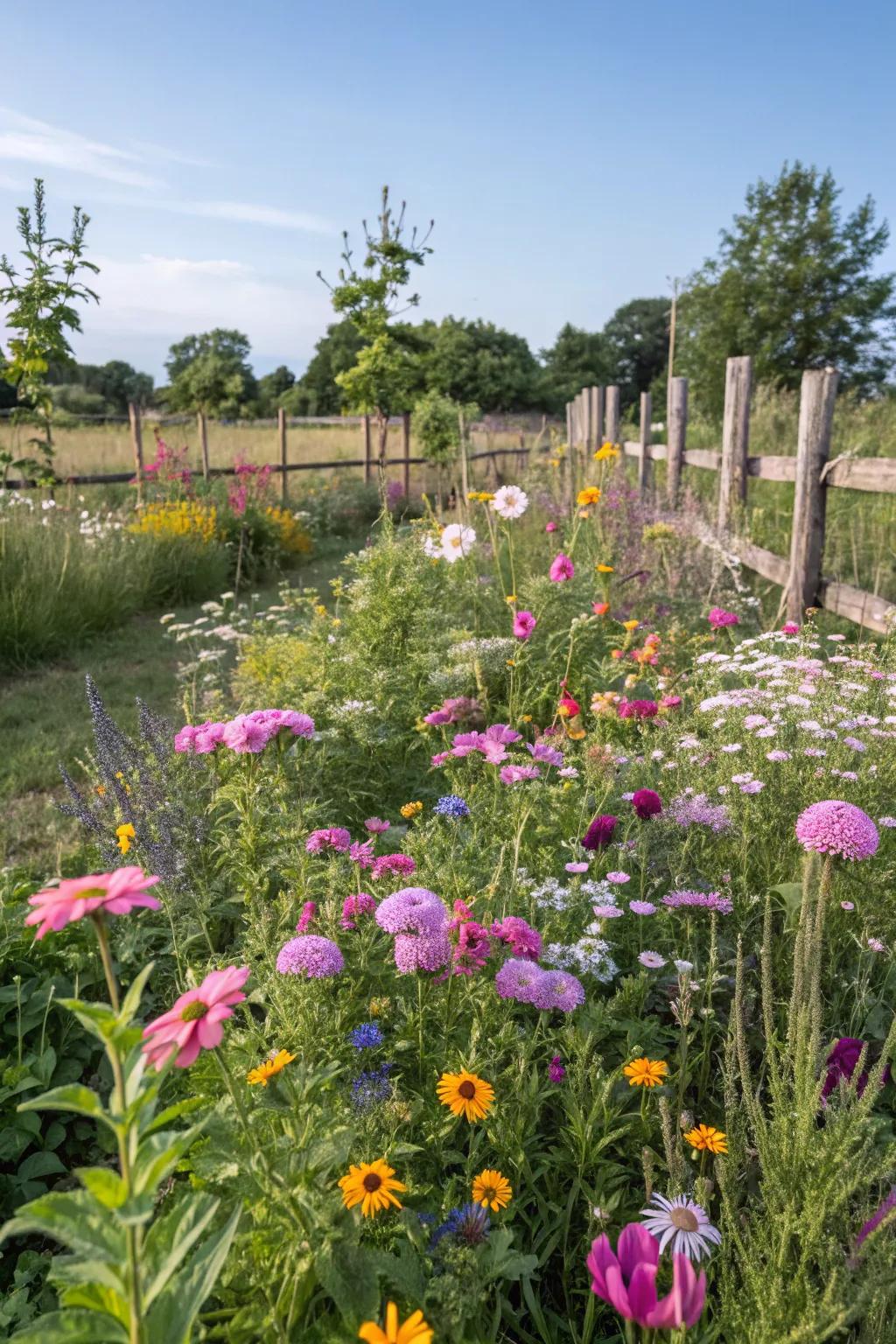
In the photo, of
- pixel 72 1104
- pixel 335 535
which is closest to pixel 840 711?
pixel 72 1104

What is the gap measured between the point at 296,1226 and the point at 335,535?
1106 centimetres

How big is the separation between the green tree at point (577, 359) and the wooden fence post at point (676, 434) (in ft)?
137

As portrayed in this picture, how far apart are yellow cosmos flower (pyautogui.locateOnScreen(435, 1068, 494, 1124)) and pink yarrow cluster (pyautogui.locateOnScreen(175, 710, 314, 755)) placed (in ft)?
3.26

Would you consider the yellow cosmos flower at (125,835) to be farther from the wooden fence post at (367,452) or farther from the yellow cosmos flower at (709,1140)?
the wooden fence post at (367,452)

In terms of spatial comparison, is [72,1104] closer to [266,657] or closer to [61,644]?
[266,657]

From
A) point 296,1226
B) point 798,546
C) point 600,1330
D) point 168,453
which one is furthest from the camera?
point 168,453

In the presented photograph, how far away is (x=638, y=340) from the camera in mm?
60250

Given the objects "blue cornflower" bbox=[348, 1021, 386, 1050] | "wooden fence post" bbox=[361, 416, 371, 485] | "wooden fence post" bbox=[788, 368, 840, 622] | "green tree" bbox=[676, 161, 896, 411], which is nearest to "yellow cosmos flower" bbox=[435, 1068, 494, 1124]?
"blue cornflower" bbox=[348, 1021, 386, 1050]

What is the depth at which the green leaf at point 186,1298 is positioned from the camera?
837 millimetres

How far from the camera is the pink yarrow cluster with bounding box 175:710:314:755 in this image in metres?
2.09

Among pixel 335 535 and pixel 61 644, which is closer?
pixel 61 644

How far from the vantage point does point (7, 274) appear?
18.4 ft

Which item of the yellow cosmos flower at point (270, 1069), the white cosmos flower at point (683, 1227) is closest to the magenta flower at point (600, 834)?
the white cosmos flower at point (683, 1227)

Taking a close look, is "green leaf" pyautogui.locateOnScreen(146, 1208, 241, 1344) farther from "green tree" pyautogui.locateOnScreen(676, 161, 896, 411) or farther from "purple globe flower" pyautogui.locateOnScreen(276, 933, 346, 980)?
"green tree" pyautogui.locateOnScreen(676, 161, 896, 411)
